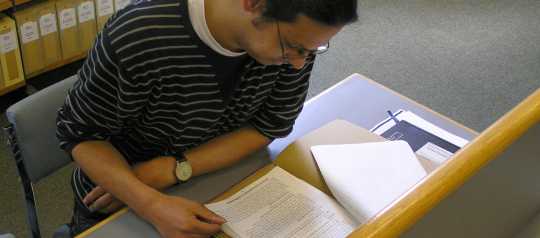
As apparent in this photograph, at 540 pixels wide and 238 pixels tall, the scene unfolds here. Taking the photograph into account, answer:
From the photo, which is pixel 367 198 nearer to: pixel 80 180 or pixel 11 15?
pixel 80 180

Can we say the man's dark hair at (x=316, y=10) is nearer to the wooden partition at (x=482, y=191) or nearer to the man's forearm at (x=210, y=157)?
the wooden partition at (x=482, y=191)

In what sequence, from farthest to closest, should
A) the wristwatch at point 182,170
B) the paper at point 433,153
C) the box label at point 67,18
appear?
the box label at point 67,18
the paper at point 433,153
the wristwatch at point 182,170

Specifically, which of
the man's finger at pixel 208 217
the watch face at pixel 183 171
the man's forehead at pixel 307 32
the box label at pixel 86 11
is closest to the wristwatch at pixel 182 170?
the watch face at pixel 183 171

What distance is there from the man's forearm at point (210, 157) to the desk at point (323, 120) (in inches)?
1.1

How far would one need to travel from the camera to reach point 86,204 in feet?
3.94

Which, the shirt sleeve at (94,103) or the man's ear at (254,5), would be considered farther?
the shirt sleeve at (94,103)

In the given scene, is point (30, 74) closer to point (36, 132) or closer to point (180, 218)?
point (36, 132)

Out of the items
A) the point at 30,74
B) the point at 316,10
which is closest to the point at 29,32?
the point at 30,74

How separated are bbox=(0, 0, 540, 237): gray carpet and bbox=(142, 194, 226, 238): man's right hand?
1.27 meters

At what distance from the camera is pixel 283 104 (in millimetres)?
1182

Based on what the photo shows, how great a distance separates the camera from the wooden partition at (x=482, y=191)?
0.67m

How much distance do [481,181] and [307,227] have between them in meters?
0.32

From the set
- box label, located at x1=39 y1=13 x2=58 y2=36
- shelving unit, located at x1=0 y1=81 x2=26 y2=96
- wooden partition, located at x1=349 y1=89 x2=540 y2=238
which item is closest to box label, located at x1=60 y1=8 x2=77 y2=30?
box label, located at x1=39 y1=13 x2=58 y2=36

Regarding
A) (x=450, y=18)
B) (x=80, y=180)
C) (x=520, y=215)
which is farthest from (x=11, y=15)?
(x=450, y=18)
